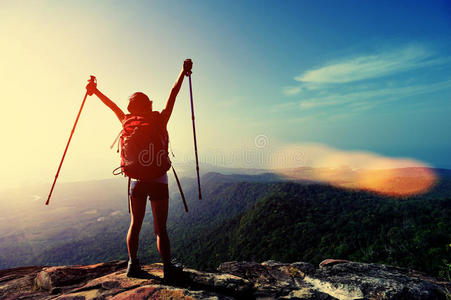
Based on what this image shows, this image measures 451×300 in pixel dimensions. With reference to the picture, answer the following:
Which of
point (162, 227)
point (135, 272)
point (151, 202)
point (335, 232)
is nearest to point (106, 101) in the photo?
point (151, 202)

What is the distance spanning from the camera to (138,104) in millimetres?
4062

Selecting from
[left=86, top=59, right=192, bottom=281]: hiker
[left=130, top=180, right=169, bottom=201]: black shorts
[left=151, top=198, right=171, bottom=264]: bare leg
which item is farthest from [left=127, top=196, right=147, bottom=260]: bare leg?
[left=151, top=198, right=171, bottom=264]: bare leg

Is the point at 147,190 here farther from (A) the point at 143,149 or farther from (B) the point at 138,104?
(B) the point at 138,104

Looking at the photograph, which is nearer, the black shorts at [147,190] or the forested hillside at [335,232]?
the black shorts at [147,190]

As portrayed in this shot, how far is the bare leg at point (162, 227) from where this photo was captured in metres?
3.65

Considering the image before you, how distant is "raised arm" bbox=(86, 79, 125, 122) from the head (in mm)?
453

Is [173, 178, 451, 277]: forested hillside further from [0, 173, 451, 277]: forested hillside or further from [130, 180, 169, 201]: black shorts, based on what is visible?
[130, 180, 169, 201]: black shorts

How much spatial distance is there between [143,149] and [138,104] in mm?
968

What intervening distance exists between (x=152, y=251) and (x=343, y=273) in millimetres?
87219

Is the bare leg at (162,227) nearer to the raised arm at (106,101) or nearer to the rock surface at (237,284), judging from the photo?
the rock surface at (237,284)

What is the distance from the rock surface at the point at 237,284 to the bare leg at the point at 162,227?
0.43 metres

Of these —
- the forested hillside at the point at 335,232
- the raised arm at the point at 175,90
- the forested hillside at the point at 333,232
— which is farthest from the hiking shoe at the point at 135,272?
the forested hillside at the point at 335,232

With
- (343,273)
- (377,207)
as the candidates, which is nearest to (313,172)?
(377,207)

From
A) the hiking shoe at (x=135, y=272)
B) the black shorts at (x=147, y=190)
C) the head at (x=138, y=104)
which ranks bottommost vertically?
the hiking shoe at (x=135, y=272)
